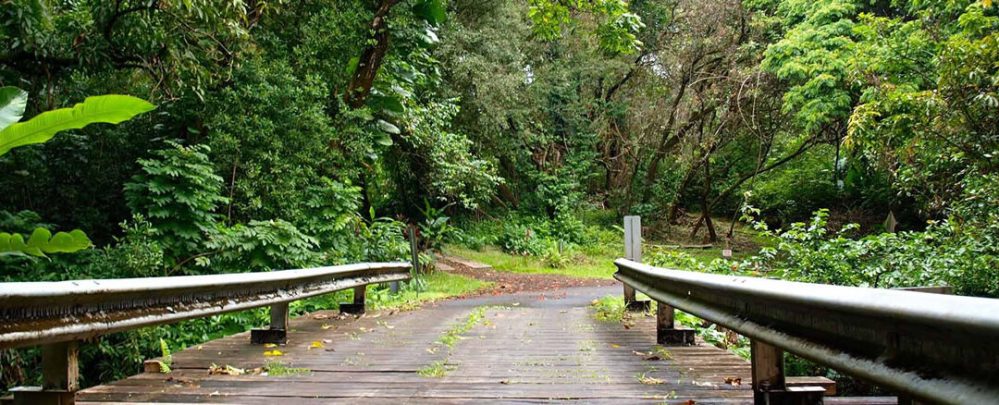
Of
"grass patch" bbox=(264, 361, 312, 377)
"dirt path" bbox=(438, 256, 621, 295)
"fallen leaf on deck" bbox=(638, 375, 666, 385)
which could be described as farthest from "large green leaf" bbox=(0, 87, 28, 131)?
"dirt path" bbox=(438, 256, 621, 295)

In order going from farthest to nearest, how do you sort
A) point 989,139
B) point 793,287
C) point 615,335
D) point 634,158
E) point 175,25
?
point 634,158, point 989,139, point 175,25, point 615,335, point 793,287

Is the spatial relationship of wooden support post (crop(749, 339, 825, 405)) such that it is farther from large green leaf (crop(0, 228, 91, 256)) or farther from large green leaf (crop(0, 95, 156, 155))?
large green leaf (crop(0, 228, 91, 256))

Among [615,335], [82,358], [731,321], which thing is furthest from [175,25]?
[731,321]

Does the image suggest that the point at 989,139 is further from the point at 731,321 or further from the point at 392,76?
the point at 392,76

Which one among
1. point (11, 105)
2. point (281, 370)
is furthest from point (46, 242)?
point (281, 370)

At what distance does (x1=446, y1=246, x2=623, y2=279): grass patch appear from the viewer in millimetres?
22031

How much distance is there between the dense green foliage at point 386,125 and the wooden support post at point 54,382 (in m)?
1.50

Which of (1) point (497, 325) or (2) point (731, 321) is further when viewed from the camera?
(1) point (497, 325)

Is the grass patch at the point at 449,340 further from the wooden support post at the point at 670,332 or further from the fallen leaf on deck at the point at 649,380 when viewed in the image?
the wooden support post at the point at 670,332

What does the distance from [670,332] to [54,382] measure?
4.32 meters

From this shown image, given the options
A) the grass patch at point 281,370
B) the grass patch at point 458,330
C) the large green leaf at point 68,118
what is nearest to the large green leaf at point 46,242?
the large green leaf at point 68,118

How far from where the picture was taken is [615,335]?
21.1ft

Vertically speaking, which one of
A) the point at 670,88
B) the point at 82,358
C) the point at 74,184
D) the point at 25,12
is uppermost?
the point at 670,88

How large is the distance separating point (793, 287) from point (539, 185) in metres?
26.2
